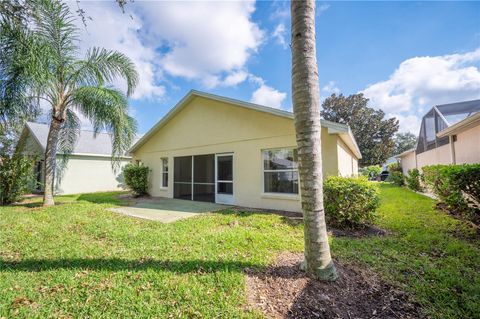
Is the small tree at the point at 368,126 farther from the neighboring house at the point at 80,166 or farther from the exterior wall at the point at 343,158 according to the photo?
the neighboring house at the point at 80,166

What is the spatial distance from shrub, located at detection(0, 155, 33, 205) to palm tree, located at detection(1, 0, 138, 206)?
2357 mm

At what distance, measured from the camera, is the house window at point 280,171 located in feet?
27.1

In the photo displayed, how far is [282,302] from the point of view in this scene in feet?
9.21

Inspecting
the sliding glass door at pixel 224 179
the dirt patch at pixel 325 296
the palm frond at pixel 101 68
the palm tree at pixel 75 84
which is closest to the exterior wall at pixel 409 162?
the sliding glass door at pixel 224 179

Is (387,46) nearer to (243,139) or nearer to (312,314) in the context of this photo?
(243,139)

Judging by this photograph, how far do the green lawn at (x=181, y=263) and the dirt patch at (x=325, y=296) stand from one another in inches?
8.7

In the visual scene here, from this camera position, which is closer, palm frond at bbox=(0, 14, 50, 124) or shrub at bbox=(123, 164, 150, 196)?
palm frond at bbox=(0, 14, 50, 124)

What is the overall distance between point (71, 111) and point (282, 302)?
12784 mm

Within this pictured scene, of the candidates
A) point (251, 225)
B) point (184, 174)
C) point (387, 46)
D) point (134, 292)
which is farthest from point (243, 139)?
point (134, 292)

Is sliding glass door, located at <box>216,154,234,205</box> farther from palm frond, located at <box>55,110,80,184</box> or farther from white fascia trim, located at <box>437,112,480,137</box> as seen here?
white fascia trim, located at <box>437,112,480,137</box>

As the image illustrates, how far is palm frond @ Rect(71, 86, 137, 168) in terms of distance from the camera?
9273 millimetres

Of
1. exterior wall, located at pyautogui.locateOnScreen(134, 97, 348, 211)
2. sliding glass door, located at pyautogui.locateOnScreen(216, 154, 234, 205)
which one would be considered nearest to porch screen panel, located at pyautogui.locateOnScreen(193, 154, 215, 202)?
exterior wall, located at pyautogui.locateOnScreen(134, 97, 348, 211)

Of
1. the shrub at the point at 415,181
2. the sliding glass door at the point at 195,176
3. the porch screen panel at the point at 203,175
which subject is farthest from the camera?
the shrub at the point at 415,181

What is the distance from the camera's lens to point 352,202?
234 inches
